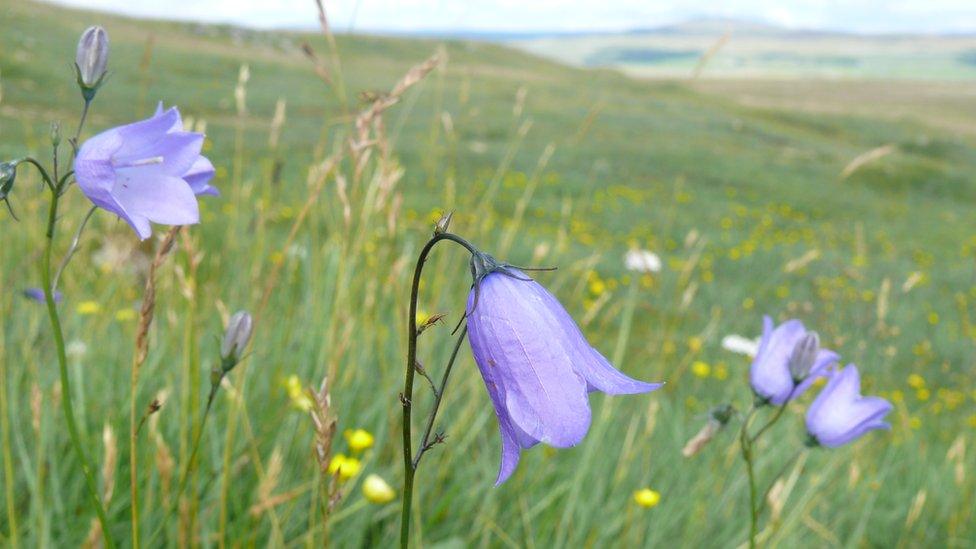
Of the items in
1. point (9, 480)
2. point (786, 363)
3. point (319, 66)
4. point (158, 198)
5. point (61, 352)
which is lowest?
point (9, 480)

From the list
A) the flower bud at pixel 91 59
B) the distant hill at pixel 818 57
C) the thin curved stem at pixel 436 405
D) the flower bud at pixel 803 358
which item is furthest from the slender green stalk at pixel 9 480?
the distant hill at pixel 818 57

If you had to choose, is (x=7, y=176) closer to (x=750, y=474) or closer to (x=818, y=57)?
(x=750, y=474)

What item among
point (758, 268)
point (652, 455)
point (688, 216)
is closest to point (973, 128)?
point (688, 216)

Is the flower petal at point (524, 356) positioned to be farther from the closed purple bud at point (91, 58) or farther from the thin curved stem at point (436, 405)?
the closed purple bud at point (91, 58)

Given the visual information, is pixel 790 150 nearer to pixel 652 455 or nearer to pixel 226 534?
pixel 652 455

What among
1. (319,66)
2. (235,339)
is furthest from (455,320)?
(235,339)

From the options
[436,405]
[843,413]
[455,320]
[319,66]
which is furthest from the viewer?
[455,320]
